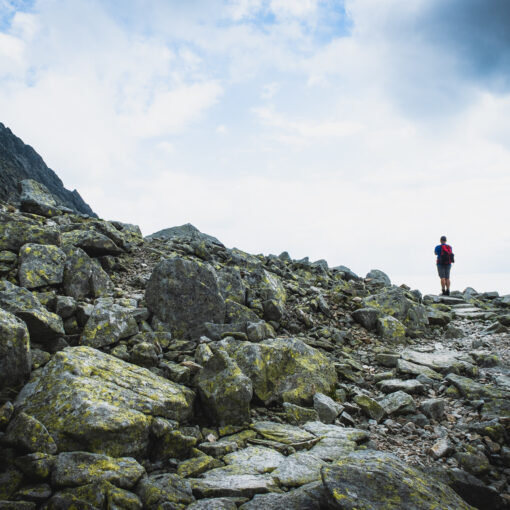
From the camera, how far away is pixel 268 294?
13805 millimetres

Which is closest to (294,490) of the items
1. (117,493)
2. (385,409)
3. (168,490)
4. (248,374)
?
(168,490)

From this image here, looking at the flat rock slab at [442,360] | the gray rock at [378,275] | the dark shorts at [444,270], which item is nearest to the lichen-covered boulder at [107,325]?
the flat rock slab at [442,360]

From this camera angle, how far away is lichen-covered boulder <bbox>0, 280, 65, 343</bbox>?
6.73 meters

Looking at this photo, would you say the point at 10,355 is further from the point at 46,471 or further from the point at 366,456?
the point at 366,456

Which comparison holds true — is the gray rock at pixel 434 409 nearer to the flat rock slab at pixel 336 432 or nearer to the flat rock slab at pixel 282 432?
the flat rock slab at pixel 336 432

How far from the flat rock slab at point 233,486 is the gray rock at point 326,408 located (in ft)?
9.65

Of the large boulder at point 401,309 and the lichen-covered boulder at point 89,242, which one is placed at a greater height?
the lichen-covered boulder at point 89,242

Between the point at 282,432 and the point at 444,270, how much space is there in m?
24.0

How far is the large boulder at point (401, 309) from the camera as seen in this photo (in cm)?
1559

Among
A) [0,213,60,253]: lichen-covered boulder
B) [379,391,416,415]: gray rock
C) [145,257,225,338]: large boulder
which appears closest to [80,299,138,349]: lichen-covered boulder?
[145,257,225,338]: large boulder

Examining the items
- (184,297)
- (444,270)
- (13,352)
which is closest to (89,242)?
(184,297)

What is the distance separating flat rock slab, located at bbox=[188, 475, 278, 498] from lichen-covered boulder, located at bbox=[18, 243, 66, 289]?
742 centimetres

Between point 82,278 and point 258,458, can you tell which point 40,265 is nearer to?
point 82,278

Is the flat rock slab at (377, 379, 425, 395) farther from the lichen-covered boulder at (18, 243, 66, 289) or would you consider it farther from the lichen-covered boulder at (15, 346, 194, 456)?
the lichen-covered boulder at (18, 243, 66, 289)
